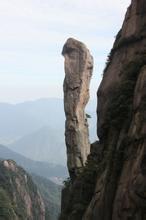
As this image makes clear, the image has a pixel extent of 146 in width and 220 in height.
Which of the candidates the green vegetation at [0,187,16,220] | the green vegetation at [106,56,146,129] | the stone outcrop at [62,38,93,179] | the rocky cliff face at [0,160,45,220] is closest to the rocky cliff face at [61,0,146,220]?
the green vegetation at [106,56,146,129]

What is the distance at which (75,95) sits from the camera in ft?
116

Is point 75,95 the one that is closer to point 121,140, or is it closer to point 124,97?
point 124,97

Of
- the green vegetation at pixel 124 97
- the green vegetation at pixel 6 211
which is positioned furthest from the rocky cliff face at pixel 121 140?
the green vegetation at pixel 6 211

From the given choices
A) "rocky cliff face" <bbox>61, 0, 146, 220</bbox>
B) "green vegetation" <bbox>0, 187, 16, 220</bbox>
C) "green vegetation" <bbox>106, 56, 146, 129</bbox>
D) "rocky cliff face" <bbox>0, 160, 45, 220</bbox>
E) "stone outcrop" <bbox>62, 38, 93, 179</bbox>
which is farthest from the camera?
"rocky cliff face" <bbox>0, 160, 45, 220</bbox>

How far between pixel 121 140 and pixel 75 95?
15.0 m

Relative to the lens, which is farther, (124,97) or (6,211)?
(6,211)

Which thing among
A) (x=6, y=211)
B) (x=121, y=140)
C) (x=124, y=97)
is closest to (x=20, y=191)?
(x=6, y=211)

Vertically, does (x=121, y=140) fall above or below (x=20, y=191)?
above

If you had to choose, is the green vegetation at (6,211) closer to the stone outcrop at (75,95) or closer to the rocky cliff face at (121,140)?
the stone outcrop at (75,95)

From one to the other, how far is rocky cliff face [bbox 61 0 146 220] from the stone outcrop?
6.06 meters

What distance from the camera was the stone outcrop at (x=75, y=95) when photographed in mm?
35250

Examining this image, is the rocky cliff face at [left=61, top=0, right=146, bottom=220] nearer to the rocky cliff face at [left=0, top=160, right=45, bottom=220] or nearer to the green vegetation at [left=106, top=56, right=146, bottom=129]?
the green vegetation at [left=106, top=56, right=146, bottom=129]

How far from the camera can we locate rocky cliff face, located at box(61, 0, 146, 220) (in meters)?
18.5

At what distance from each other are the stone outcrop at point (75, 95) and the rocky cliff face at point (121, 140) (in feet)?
19.9
